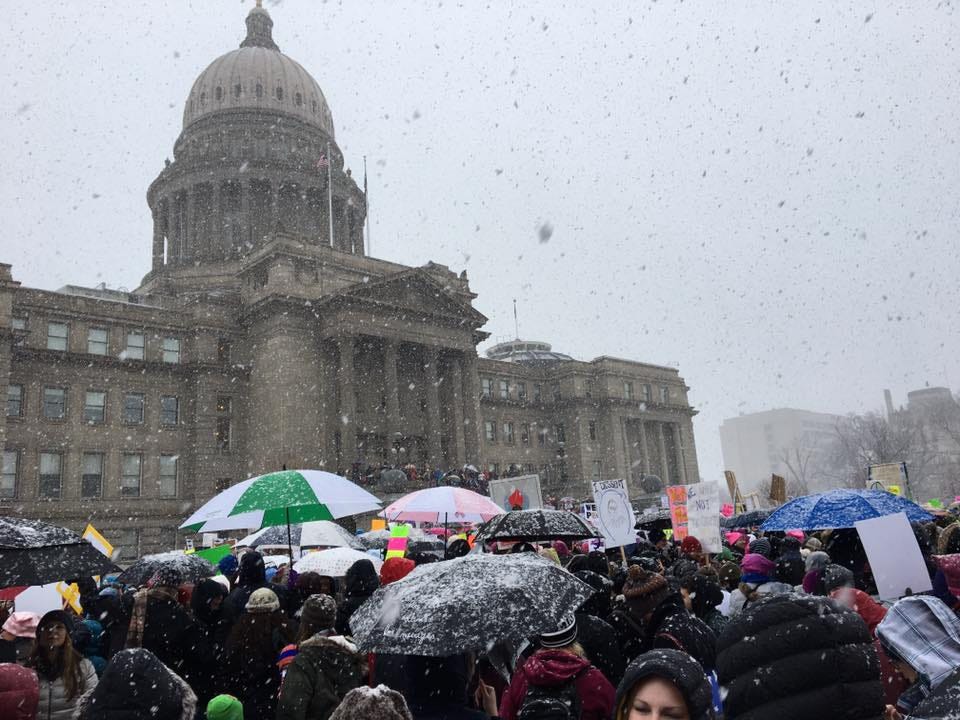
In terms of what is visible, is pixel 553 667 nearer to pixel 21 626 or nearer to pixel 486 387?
pixel 21 626

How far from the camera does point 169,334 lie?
1849 inches

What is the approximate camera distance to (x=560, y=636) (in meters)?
4.30

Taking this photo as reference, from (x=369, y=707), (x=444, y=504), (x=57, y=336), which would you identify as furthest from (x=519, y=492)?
(x=57, y=336)

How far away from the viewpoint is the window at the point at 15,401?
135 ft

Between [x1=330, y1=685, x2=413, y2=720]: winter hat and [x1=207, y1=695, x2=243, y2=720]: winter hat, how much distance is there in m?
2.46

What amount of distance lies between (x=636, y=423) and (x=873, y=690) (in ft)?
226

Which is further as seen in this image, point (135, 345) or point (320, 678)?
point (135, 345)

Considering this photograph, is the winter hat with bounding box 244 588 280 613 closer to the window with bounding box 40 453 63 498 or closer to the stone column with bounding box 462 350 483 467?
the window with bounding box 40 453 63 498

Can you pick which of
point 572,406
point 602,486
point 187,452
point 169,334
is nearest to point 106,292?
point 169,334

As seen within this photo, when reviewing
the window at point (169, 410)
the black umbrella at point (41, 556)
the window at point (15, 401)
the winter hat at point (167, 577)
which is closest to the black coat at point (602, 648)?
the winter hat at point (167, 577)

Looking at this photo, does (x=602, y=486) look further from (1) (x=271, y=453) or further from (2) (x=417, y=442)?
(2) (x=417, y=442)

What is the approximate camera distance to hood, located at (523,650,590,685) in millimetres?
4047

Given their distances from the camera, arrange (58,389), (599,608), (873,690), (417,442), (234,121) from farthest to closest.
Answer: (234,121) → (417,442) → (58,389) → (599,608) → (873,690)

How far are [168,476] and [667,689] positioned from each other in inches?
1819
